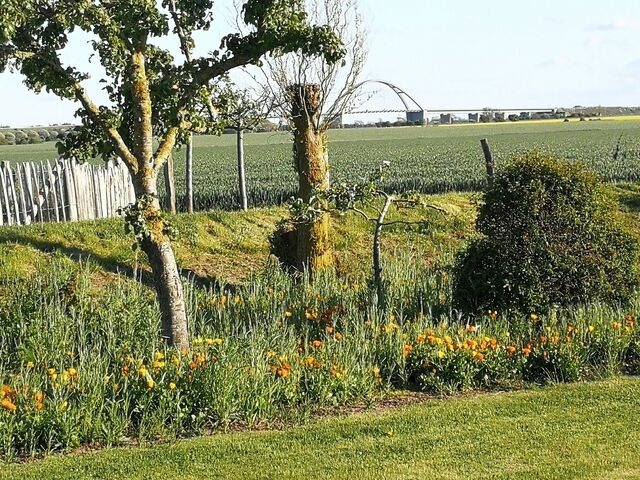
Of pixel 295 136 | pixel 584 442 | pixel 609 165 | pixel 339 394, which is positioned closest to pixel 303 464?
pixel 339 394

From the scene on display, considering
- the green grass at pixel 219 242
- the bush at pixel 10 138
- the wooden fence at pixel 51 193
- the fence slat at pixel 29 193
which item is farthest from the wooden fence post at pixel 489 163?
the bush at pixel 10 138

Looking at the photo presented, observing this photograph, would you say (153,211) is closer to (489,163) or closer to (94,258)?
(94,258)

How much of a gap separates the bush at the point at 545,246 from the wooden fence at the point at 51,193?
25.8 ft

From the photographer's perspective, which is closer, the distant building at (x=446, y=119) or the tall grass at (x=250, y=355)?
the tall grass at (x=250, y=355)

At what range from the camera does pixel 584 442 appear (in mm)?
6141

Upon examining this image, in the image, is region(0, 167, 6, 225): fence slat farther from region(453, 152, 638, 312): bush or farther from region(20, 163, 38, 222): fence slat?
region(453, 152, 638, 312): bush

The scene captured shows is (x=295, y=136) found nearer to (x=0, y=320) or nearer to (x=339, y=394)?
(x=0, y=320)

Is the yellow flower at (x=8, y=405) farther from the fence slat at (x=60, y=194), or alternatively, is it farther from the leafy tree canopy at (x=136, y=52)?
the fence slat at (x=60, y=194)

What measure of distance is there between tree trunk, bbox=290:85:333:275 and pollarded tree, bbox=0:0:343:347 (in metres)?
4.23

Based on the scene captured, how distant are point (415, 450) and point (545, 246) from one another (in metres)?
3.62

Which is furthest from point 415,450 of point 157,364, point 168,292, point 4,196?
point 4,196

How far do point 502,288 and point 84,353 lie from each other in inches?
159

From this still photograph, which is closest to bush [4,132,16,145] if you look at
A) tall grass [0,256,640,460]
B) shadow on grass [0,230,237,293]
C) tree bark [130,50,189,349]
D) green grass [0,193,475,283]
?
green grass [0,193,475,283]

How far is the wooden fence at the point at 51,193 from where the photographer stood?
15336 mm
